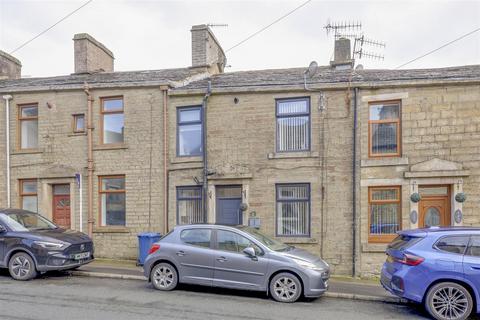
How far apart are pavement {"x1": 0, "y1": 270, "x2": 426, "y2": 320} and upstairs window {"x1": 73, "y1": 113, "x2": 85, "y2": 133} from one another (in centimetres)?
583

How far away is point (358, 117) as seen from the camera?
37.0 feet

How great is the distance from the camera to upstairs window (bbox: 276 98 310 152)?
11.8 m

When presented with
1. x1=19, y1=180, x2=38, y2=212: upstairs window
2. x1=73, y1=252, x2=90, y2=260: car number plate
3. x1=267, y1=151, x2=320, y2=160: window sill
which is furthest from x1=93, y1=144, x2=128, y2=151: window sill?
x1=267, y1=151, x2=320, y2=160: window sill

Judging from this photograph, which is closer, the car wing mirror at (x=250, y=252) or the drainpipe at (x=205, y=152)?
the car wing mirror at (x=250, y=252)

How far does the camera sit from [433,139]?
35.5 ft

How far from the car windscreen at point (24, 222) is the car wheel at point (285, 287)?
6.35 meters

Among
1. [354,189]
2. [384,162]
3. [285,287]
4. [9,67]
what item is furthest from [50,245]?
[9,67]

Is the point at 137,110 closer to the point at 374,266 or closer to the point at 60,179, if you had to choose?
the point at 60,179

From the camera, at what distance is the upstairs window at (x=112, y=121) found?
42.7ft

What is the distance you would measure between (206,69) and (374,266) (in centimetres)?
923

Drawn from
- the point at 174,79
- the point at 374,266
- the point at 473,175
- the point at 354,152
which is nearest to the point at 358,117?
the point at 354,152

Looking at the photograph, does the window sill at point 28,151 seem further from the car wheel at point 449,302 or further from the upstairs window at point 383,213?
the car wheel at point 449,302

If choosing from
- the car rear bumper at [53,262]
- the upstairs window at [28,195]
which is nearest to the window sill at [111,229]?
the upstairs window at [28,195]

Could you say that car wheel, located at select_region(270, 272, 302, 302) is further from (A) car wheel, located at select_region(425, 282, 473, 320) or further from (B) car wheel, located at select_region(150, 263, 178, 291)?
(A) car wheel, located at select_region(425, 282, 473, 320)
